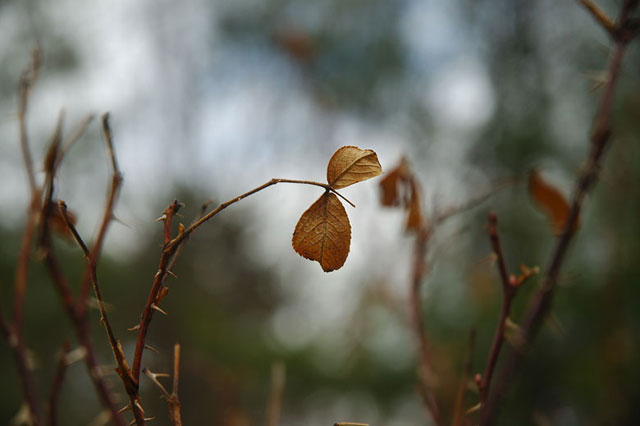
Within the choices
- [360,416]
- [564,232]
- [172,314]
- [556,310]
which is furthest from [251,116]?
[564,232]

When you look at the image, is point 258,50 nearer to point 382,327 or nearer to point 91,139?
point 91,139

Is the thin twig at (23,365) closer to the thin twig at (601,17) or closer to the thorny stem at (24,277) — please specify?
the thorny stem at (24,277)

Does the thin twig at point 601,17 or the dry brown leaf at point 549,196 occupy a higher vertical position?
the thin twig at point 601,17

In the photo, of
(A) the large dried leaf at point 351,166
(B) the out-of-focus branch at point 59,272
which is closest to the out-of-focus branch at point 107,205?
(B) the out-of-focus branch at point 59,272

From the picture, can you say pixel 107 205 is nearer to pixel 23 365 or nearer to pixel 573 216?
pixel 23 365

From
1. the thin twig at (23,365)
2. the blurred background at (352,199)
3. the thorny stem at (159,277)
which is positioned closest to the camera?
the thorny stem at (159,277)

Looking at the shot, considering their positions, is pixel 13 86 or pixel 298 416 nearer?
pixel 298 416

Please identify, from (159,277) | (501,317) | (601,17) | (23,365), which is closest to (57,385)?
(23,365)
